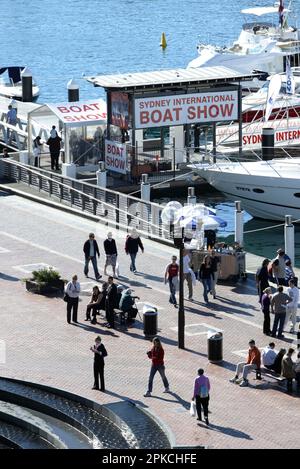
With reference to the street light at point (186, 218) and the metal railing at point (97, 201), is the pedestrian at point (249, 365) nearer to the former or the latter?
the street light at point (186, 218)

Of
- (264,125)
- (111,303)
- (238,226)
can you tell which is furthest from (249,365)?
(264,125)

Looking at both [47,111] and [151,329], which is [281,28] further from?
[151,329]

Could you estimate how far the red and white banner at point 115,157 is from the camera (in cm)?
5219

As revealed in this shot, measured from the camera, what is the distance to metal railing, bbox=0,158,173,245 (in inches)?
1689

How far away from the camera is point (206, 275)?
35.7 metres

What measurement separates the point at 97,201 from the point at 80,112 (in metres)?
8.57

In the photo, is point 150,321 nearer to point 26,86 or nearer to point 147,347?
point 147,347

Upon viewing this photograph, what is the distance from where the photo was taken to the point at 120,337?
3312 cm

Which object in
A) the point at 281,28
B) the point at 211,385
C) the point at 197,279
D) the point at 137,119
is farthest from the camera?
the point at 281,28

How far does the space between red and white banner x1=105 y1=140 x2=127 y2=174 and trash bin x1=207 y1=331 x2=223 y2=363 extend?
21461 mm

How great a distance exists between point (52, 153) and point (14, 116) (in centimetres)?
601

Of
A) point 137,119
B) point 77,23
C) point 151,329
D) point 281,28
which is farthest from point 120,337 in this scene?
point 77,23

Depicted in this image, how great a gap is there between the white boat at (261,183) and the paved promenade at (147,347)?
7.47m

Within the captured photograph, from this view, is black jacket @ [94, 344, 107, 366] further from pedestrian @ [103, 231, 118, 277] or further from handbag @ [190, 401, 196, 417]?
pedestrian @ [103, 231, 118, 277]
